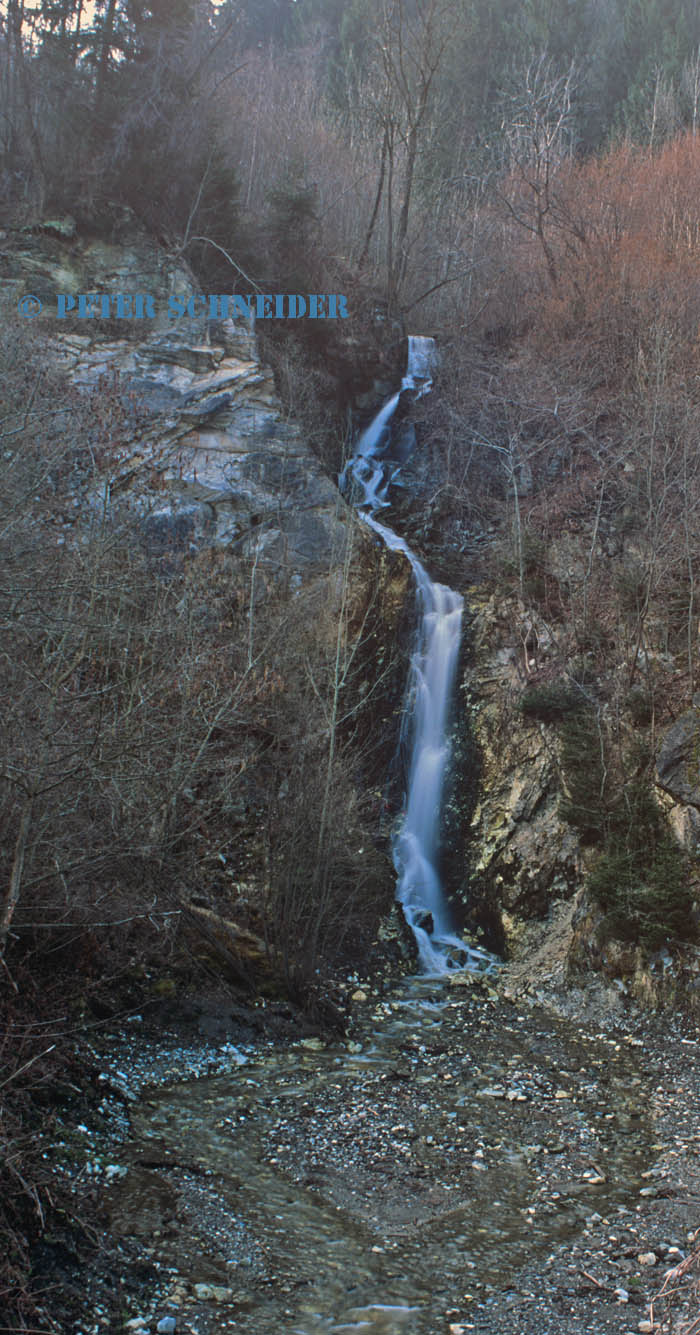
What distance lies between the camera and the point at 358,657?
14.7 metres

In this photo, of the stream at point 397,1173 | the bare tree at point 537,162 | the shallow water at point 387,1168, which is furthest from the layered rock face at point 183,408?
the bare tree at point 537,162

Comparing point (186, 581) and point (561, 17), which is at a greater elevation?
point (561, 17)

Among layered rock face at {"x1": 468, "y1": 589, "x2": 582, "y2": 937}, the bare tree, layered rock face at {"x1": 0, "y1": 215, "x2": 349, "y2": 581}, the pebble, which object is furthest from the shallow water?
the bare tree

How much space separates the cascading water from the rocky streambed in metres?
1.74

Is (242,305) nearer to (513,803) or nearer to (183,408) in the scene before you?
(183,408)

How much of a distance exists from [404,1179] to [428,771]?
291 inches

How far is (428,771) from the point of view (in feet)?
47.5

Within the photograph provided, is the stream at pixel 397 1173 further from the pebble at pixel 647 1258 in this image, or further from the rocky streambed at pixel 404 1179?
the pebble at pixel 647 1258

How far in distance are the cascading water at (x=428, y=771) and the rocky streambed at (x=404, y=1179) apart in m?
1.74

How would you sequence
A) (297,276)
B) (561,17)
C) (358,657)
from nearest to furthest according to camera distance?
(358,657), (297,276), (561,17)

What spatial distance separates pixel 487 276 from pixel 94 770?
68.2 feet

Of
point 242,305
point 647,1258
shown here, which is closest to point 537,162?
point 242,305

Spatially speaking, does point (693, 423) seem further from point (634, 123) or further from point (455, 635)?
point (634, 123)

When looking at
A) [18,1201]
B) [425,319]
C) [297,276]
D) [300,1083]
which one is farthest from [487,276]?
[18,1201]
